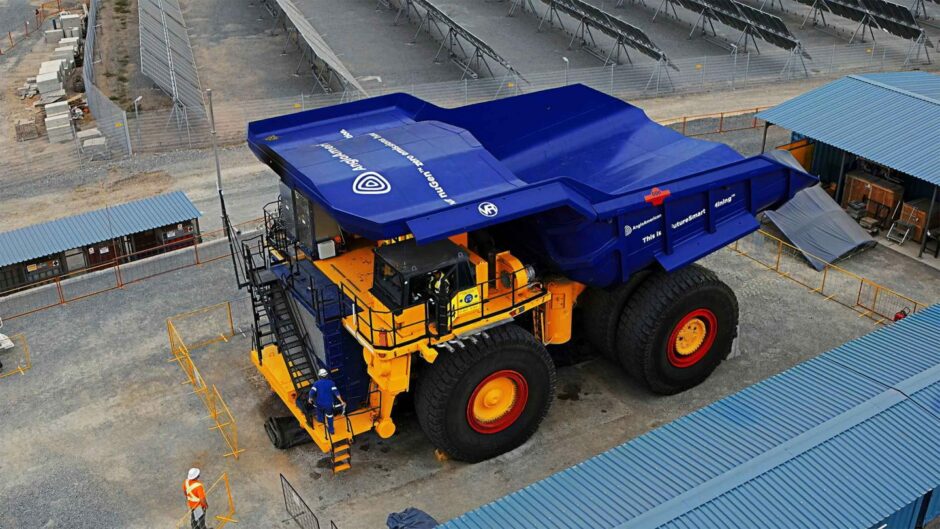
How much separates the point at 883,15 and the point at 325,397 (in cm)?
3210

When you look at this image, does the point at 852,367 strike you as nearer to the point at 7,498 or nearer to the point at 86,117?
the point at 7,498

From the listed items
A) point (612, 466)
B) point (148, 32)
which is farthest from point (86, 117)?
point (612, 466)

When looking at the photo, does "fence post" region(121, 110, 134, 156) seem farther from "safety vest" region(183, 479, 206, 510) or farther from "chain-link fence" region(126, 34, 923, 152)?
"safety vest" region(183, 479, 206, 510)

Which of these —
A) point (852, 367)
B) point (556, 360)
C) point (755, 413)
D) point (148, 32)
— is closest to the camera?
point (755, 413)

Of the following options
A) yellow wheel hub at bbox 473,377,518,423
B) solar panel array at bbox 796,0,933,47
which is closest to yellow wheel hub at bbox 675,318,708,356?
yellow wheel hub at bbox 473,377,518,423

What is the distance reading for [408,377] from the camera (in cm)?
1319

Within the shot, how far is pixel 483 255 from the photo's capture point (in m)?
14.2

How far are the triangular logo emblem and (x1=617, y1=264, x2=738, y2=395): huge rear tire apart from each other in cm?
475

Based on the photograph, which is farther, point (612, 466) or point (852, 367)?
point (852, 367)

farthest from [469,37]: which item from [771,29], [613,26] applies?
[771,29]

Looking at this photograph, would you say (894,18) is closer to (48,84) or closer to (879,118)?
(879,118)

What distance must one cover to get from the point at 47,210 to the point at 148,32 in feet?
44.4

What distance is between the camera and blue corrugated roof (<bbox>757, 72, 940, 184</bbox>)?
2017 cm

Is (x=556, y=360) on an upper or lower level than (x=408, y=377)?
lower
